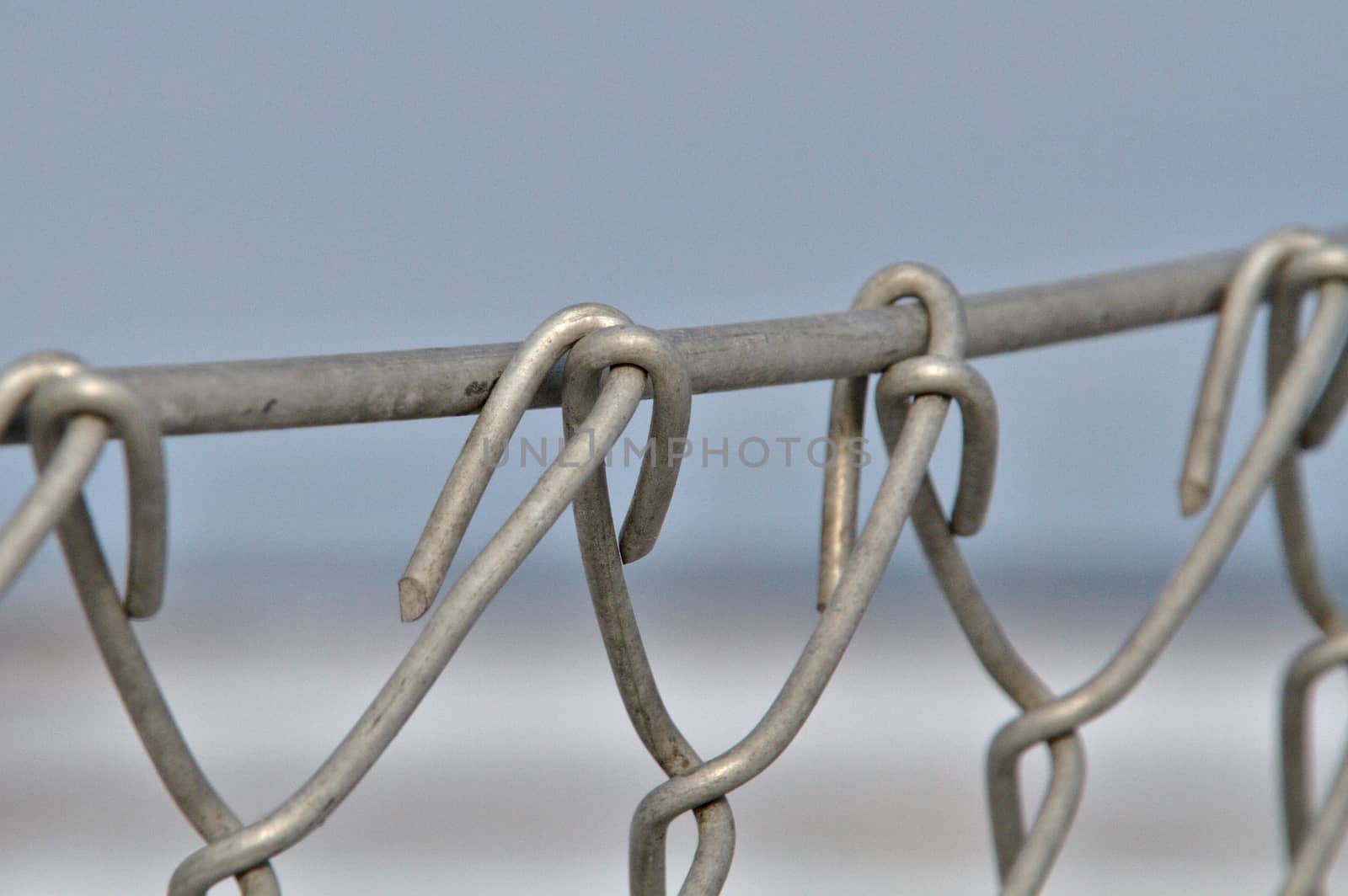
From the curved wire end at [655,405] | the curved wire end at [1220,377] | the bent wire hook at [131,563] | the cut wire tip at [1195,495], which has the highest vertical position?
the curved wire end at [1220,377]

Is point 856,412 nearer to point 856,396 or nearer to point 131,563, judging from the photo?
point 856,396

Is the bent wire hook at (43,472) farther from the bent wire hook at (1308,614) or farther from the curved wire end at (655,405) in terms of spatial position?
the bent wire hook at (1308,614)

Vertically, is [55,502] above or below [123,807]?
below

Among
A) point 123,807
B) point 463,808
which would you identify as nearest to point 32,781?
point 123,807

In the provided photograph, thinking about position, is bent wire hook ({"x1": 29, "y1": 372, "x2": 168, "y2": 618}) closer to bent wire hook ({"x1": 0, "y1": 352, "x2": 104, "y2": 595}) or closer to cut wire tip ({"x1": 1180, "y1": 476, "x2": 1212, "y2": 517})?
bent wire hook ({"x1": 0, "y1": 352, "x2": 104, "y2": 595})

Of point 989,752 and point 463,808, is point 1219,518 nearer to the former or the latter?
point 989,752

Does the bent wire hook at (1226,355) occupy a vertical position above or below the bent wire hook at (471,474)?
above

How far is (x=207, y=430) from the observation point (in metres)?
0.22

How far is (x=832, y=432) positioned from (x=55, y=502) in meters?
0.18

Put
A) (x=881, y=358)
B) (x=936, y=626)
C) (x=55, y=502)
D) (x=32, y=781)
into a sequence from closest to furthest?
(x=55, y=502), (x=881, y=358), (x=32, y=781), (x=936, y=626)

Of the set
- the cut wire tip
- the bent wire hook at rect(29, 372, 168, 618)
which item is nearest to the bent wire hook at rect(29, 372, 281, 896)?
the bent wire hook at rect(29, 372, 168, 618)

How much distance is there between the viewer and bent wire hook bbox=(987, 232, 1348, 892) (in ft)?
1.15

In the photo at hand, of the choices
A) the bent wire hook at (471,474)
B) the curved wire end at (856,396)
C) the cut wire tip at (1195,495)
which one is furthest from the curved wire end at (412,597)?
the cut wire tip at (1195,495)

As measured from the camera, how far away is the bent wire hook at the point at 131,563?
20 cm
